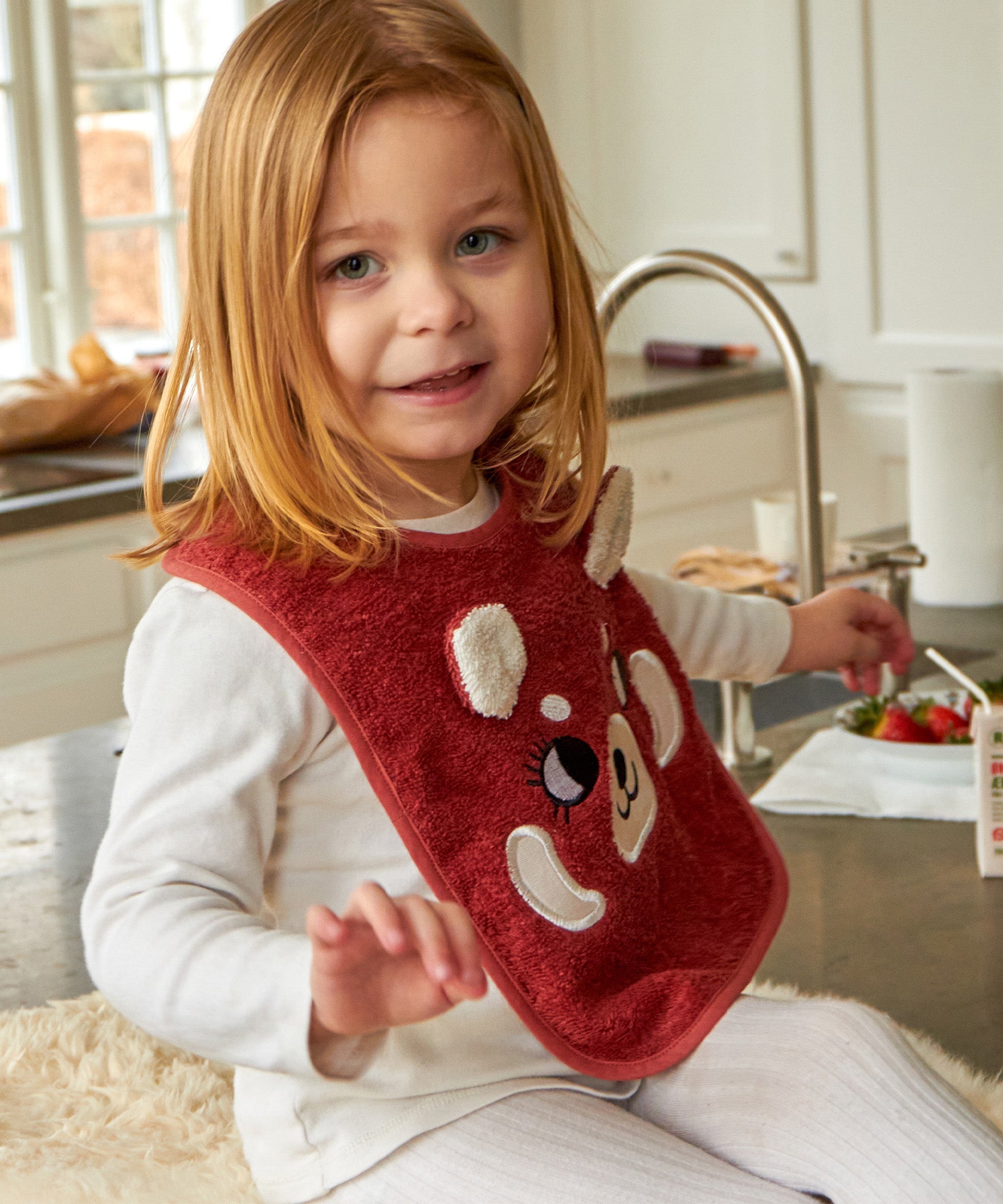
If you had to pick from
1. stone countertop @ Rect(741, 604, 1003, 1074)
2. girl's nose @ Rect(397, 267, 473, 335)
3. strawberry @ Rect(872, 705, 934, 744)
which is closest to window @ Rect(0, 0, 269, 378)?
strawberry @ Rect(872, 705, 934, 744)

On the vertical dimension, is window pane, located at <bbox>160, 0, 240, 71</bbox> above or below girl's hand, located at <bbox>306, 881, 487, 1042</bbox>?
above

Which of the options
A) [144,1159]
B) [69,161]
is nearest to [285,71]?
[144,1159]

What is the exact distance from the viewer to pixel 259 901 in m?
0.72

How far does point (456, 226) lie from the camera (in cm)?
77

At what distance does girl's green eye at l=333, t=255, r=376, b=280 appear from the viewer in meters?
0.77

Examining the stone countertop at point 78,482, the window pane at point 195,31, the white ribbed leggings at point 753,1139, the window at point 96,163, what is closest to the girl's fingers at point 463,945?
the white ribbed leggings at point 753,1139

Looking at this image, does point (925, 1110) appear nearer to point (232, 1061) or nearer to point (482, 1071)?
point (482, 1071)

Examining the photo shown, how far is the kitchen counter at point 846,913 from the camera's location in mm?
922

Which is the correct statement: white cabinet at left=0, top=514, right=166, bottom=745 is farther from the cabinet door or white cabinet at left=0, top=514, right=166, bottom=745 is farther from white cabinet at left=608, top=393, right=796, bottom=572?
the cabinet door

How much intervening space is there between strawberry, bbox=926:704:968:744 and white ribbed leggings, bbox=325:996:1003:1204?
497 mm

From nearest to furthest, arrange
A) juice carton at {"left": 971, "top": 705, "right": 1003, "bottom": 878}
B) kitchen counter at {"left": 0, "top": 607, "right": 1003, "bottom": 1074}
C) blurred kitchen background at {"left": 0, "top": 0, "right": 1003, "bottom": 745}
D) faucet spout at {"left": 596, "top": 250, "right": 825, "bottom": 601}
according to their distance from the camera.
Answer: kitchen counter at {"left": 0, "top": 607, "right": 1003, "bottom": 1074}, juice carton at {"left": 971, "top": 705, "right": 1003, "bottom": 878}, faucet spout at {"left": 596, "top": 250, "right": 825, "bottom": 601}, blurred kitchen background at {"left": 0, "top": 0, "right": 1003, "bottom": 745}

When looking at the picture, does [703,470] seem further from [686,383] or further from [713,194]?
[713,194]

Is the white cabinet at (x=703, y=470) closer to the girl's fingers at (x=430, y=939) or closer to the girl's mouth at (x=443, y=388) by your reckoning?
the girl's mouth at (x=443, y=388)

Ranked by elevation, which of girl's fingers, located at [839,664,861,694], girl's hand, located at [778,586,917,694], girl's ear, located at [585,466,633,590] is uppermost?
girl's ear, located at [585,466,633,590]
